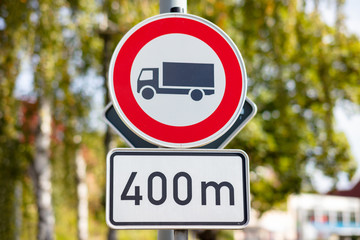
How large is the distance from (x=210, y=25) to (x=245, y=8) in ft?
16.0

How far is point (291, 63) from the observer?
1152 centimetres

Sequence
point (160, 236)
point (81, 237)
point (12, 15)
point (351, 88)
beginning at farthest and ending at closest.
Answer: point (351, 88), point (81, 237), point (12, 15), point (160, 236)

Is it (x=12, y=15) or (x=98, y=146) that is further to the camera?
(x=98, y=146)

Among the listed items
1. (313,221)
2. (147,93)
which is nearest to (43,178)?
(147,93)

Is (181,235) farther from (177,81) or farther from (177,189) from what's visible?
(177,81)

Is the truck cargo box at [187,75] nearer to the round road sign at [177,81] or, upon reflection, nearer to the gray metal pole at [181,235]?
the round road sign at [177,81]

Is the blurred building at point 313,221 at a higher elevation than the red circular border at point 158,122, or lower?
lower

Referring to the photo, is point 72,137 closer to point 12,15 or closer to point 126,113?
point 12,15

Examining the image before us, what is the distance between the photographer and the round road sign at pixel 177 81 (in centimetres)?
178

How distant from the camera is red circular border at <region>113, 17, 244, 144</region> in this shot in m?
1.78

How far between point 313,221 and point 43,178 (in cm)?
4263

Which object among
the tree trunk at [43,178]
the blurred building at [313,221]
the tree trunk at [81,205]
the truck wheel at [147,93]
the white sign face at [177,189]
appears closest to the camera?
the white sign face at [177,189]

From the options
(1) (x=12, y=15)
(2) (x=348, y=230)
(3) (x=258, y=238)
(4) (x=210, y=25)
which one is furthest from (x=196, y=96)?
(2) (x=348, y=230)

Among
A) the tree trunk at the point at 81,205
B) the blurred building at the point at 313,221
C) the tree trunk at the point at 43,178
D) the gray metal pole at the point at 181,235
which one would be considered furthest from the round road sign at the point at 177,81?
the blurred building at the point at 313,221
